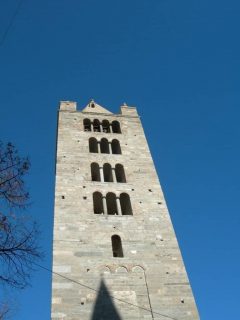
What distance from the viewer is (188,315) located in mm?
13250

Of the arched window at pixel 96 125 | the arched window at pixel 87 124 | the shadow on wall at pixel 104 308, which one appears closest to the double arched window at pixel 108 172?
the arched window at pixel 87 124

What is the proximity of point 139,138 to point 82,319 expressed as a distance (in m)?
12.8

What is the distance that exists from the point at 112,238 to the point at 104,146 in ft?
26.8

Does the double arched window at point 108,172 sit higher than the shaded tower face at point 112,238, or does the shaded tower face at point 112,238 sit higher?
the double arched window at point 108,172

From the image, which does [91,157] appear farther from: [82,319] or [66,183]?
[82,319]

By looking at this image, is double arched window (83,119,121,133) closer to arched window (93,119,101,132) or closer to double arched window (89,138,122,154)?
arched window (93,119,101,132)

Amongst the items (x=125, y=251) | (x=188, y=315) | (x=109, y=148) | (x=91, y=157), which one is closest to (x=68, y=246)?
(x=125, y=251)

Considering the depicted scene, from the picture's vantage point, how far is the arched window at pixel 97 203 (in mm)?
18475

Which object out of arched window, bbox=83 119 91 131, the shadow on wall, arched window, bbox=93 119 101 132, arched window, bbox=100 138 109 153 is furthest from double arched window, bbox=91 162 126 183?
the shadow on wall

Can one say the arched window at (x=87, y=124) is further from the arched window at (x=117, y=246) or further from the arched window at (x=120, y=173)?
the arched window at (x=117, y=246)

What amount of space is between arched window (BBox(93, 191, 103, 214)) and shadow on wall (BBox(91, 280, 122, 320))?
5.61 m

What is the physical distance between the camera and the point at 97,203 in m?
18.8

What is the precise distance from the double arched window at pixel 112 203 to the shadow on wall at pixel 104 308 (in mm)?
4943

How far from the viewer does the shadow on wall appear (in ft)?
41.9
